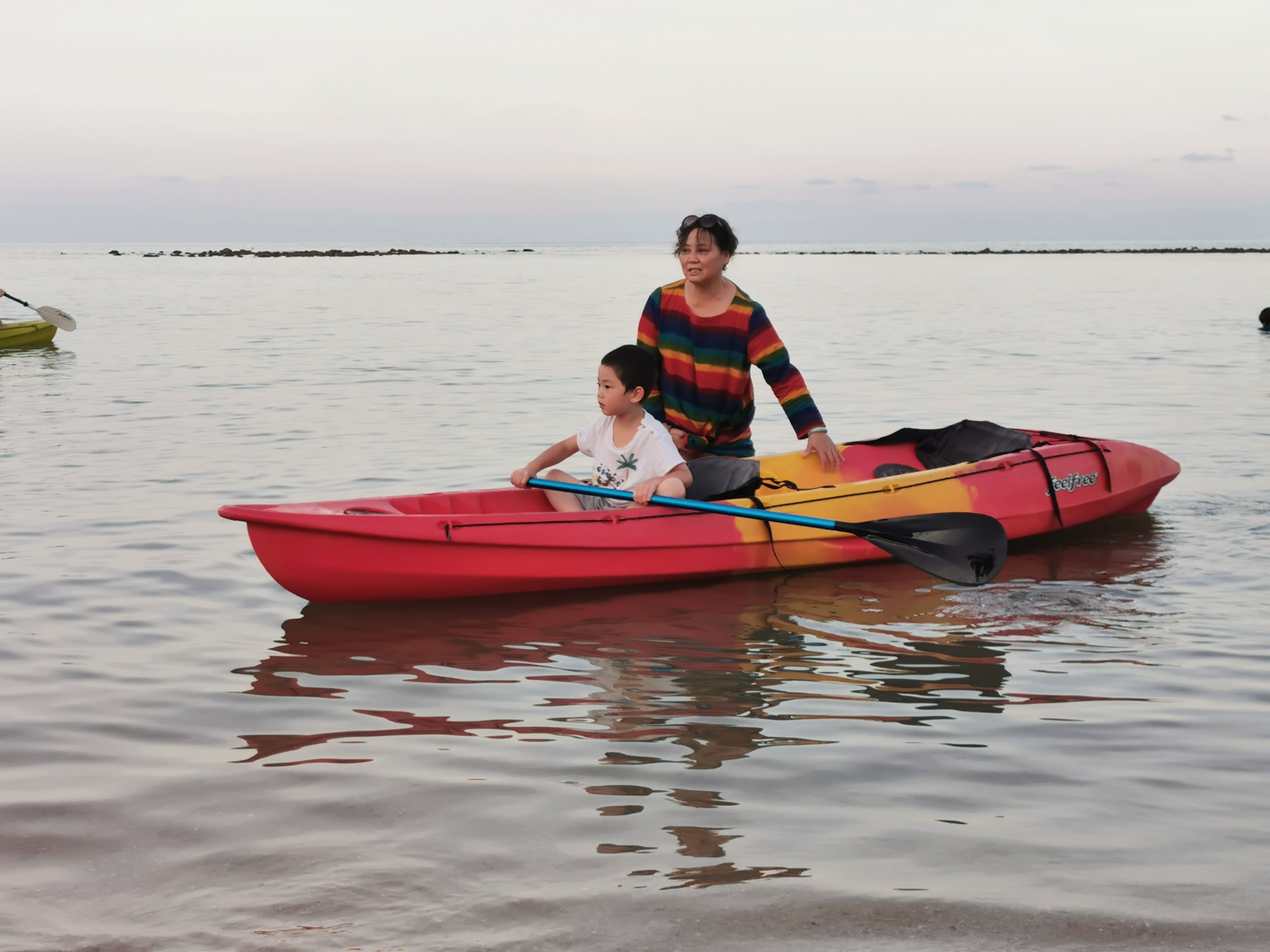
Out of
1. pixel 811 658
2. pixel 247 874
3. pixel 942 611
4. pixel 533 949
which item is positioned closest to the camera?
pixel 533 949

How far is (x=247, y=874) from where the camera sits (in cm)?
317

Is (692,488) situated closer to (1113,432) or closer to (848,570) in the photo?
(848,570)

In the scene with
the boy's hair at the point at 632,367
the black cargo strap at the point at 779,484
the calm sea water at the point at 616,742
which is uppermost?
the boy's hair at the point at 632,367

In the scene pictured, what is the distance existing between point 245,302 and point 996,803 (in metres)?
34.1

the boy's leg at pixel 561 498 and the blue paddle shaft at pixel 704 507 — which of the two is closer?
the blue paddle shaft at pixel 704 507

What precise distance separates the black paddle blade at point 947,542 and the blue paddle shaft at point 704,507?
13 cm

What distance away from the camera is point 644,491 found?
5.95 metres

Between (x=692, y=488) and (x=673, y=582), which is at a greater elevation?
(x=692, y=488)

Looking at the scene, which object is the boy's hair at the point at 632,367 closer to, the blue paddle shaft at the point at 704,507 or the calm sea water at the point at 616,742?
the blue paddle shaft at the point at 704,507

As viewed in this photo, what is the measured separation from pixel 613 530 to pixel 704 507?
450mm

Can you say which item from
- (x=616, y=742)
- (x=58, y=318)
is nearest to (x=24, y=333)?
(x=58, y=318)

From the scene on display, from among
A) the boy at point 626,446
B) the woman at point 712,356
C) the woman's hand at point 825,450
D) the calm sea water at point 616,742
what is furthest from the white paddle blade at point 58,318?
the woman's hand at point 825,450

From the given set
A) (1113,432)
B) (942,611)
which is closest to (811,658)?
(942,611)

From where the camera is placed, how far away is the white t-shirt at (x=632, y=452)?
615 centimetres
